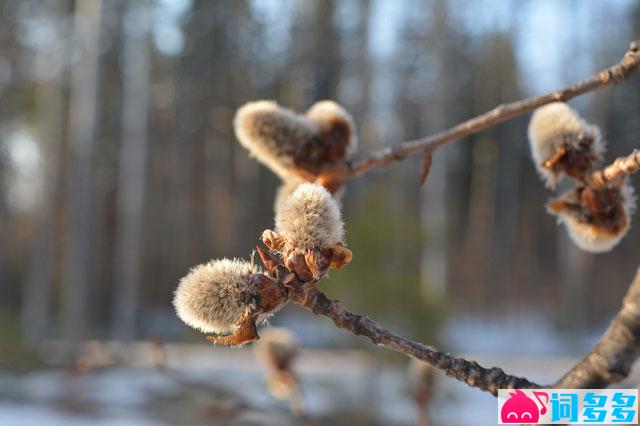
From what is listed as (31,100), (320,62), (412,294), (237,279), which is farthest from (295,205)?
(31,100)

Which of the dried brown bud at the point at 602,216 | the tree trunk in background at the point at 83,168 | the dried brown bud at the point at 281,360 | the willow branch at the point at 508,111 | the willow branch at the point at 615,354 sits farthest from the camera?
the tree trunk in background at the point at 83,168

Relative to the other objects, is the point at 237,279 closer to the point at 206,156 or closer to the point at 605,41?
the point at 605,41

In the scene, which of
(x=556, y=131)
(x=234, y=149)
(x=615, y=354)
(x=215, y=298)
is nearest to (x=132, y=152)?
(x=234, y=149)

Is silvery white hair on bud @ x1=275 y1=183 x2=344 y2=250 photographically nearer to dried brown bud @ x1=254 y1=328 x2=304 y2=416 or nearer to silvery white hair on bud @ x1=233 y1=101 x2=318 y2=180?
silvery white hair on bud @ x1=233 y1=101 x2=318 y2=180

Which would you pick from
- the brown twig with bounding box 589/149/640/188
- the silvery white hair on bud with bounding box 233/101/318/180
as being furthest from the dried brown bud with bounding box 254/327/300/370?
the brown twig with bounding box 589/149/640/188

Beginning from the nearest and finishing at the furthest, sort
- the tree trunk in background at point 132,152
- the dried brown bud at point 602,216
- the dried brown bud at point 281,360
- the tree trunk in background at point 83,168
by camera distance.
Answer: the dried brown bud at point 602,216 → the dried brown bud at point 281,360 → the tree trunk in background at point 83,168 → the tree trunk in background at point 132,152

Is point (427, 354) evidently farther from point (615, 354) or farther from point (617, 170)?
point (617, 170)

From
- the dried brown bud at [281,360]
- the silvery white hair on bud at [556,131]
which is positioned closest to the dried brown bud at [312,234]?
the silvery white hair on bud at [556,131]

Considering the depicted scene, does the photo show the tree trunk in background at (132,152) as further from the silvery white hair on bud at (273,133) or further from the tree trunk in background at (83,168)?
the silvery white hair on bud at (273,133)
